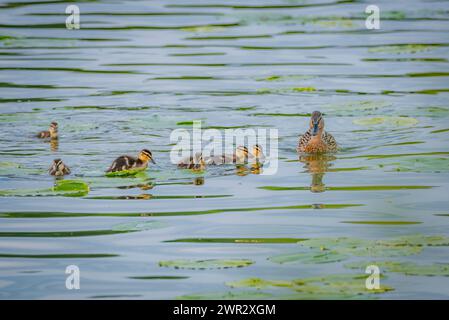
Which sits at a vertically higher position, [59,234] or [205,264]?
[59,234]

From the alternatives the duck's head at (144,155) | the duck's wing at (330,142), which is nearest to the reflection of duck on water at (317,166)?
the duck's wing at (330,142)

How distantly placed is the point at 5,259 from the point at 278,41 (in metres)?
12.8

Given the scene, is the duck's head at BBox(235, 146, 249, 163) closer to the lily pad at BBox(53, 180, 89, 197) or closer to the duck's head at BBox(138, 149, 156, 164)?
the duck's head at BBox(138, 149, 156, 164)

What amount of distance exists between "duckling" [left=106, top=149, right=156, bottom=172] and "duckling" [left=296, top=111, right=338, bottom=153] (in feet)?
7.24

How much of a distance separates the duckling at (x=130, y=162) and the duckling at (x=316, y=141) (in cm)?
221

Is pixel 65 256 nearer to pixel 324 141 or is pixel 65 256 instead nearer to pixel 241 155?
pixel 241 155

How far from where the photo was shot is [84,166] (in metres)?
14.0

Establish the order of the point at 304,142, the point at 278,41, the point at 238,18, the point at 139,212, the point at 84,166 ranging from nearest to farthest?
the point at 139,212, the point at 84,166, the point at 304,142, the point at 278,41, the point at 238,18

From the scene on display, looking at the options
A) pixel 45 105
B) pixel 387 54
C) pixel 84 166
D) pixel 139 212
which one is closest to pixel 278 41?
pixel 387 54

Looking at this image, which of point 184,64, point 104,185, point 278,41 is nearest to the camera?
point 104,185

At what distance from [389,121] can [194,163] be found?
138 inches

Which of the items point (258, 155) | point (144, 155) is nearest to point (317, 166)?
point (258, 155)

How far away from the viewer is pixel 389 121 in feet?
53.3
